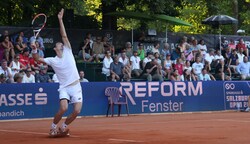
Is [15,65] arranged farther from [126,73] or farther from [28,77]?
[126,73]

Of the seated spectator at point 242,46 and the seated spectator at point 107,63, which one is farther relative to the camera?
the seated spectator at point 242,46

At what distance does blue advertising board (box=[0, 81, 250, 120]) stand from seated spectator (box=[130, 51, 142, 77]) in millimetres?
1550

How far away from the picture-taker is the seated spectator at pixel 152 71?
29.4 m

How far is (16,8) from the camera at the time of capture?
1328 inches

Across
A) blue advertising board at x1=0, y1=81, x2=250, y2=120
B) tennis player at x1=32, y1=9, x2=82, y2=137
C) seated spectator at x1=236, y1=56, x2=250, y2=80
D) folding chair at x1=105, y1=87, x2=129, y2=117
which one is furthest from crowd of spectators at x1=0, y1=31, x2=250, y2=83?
tennis player at x1=32, y1=9, x2=82, y2=137

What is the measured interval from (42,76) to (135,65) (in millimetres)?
5374

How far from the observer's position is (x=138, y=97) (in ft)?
91.8

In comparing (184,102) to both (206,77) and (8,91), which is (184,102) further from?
(8,91)

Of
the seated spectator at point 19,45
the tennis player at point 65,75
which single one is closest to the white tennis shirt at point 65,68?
the tennis player at point 65,75

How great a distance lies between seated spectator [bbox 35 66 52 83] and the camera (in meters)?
26.2

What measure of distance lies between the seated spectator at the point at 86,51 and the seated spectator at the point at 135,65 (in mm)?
1994

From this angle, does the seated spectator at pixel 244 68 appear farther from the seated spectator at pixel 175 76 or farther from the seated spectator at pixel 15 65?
the seated spectator at pixel 15 65

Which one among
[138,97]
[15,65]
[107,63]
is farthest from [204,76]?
[15,65]

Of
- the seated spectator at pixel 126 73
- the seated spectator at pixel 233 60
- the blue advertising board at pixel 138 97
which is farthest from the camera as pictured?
the seated spectator at pixel 233 60
